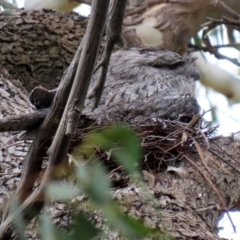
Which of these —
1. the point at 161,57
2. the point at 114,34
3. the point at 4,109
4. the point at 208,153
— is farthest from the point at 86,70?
the point at 161,57

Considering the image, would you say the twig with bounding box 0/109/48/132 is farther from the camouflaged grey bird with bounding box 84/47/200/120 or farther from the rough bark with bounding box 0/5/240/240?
the camouflaged grey bird with bounding box 84/47/200/120

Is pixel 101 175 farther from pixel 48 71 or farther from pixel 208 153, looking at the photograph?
pixel 48 71

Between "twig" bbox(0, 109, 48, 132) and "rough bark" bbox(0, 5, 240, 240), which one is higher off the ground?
"twig" bbox(0, 109, 48, 132)

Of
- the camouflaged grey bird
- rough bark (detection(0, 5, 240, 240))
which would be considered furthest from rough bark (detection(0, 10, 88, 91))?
the camouflaged grey bird

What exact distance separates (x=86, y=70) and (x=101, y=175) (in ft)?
0.77

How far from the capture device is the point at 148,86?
7.50 feet

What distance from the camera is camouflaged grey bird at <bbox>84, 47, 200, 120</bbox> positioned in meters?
2.15

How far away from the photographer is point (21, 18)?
2.83m

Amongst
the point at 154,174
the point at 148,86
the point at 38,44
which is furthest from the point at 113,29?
the point at 38,44

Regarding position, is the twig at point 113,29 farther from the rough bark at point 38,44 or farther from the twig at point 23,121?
the rough bark at point 38,44

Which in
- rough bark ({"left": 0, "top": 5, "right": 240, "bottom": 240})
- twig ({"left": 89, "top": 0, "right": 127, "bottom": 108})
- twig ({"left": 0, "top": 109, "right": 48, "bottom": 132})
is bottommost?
rough bark ({"left": 0, "top": 5, "right": 240, "bottom": 240})

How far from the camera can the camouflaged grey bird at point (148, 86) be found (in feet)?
7.06

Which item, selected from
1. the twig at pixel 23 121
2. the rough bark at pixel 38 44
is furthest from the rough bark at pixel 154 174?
the twig at pixel 23 121

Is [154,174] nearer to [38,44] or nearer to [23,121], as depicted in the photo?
[23,121]
